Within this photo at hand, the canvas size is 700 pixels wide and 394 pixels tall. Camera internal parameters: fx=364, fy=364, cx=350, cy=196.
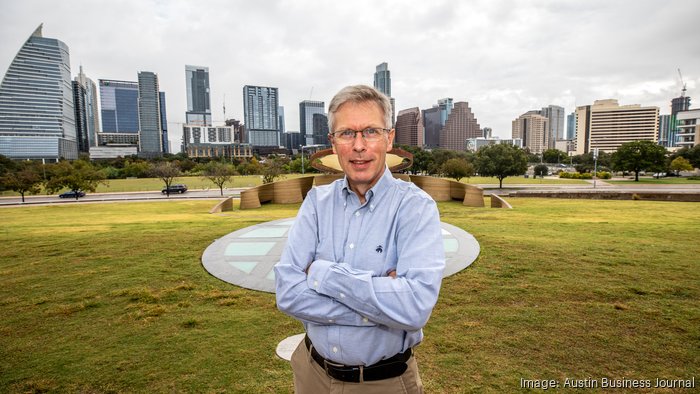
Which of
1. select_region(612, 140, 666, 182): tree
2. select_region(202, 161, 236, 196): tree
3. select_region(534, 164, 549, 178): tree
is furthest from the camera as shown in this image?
select_region(534, 164, 549, 178): tree

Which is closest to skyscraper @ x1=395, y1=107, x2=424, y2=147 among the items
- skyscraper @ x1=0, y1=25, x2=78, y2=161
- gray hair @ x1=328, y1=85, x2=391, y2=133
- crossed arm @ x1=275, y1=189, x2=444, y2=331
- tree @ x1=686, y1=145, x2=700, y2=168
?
tree @ x1=686, y1=145, x2=700, y2=168

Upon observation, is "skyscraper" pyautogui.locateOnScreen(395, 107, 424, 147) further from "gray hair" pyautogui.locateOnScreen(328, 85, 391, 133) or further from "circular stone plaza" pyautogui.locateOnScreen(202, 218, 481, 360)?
"gray hair" pyautogui.locateOnScreen(328, 85, 391, 133)

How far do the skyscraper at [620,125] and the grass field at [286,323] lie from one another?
17133 cm

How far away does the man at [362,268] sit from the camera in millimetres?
1696

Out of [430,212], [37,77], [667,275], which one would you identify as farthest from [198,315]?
[37,77]

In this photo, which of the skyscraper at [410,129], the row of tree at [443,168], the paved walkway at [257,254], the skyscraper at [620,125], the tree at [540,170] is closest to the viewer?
the paved walkway at [257,254]

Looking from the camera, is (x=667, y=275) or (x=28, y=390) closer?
(x=28, y=390)

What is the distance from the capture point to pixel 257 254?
8805mm

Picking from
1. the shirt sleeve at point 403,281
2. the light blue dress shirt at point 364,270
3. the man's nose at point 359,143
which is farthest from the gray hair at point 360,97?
the shirt sleeve at point 403,281

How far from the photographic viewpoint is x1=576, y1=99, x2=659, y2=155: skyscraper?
143m

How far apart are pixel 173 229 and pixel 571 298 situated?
11.4 m

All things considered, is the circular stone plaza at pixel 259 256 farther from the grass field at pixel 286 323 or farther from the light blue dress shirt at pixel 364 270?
the light blue dress shirt at pixel 364 270

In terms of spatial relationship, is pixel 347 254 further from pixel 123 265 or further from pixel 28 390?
pixel 123 265

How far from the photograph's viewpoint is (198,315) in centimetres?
510
